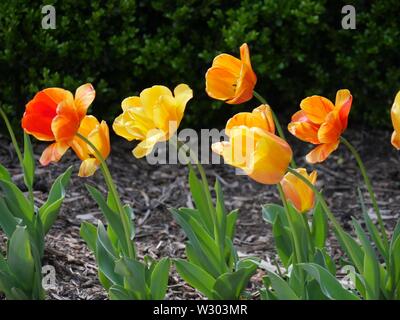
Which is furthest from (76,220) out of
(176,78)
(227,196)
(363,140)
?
(363,140)

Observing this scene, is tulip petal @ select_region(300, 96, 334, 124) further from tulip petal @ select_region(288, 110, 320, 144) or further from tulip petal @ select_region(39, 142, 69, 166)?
tulip petal @ select_region(39, 142, 69, 166)

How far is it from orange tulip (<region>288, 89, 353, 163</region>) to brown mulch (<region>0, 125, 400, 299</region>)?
0.89 metres

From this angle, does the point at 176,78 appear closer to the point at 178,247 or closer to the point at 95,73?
the point at 95,73

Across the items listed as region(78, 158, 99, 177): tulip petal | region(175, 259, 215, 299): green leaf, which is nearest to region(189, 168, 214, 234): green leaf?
region(175, 259, 215, 299): green leaf

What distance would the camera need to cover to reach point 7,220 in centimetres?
252

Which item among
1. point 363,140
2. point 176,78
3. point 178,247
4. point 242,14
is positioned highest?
point 242,14

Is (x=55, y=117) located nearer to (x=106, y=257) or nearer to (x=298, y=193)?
(x=106, y=257)

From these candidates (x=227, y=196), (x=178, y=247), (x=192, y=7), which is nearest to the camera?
(x=178, y=247)

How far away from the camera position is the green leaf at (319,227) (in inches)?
103

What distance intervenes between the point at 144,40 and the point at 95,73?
1.04ft

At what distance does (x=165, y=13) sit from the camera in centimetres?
436

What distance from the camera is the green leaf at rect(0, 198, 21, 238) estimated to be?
2.52 meters

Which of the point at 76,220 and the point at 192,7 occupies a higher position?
the point at 192,7

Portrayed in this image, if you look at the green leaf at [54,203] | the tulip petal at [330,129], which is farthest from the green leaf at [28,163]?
the tulip petal at [330,129]
